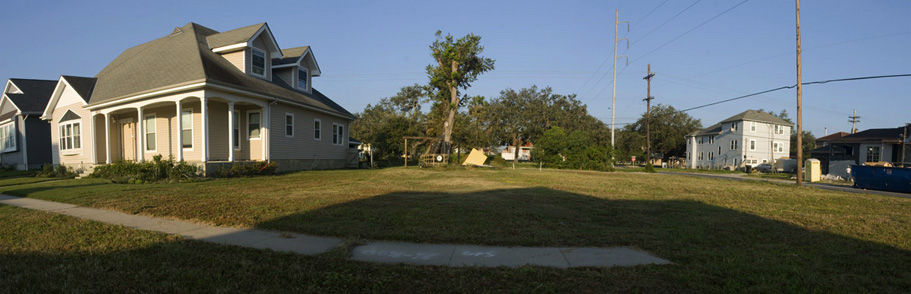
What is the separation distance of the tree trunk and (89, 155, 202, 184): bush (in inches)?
601

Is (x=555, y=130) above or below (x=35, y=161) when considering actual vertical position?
above

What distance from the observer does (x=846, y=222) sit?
7160 mm

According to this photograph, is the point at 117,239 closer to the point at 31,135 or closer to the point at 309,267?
the point at 309,267

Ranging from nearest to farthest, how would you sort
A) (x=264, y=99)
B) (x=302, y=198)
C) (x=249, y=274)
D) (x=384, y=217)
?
1. (x=249, y=274)
2. (x=384, y=217)
3. (x=302, y=198)
4. (x=264, y=99)

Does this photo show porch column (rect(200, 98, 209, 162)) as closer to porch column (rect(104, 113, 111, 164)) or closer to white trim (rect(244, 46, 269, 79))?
white trim (rect(244, 46, 269, 79))

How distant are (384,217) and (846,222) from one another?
26.2 feet

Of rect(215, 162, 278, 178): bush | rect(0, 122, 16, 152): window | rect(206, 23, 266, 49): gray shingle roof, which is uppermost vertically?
rect(206, 23, 266, 49): gray shingle roof

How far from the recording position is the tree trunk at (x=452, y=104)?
27031 millimetres

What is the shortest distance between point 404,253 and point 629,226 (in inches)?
149

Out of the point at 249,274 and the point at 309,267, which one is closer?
the point at 249,274

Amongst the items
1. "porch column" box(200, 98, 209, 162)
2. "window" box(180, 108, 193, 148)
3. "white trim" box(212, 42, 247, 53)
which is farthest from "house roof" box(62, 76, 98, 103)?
"porch column" box(200, 98, 209, 162)

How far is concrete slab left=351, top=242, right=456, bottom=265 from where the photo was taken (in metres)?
4.55

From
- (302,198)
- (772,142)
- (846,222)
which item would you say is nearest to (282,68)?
(302,198)

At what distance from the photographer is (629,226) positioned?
21.6 feet
